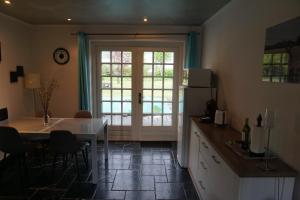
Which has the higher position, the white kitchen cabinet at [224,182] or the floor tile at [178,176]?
the white kitchen cabinet at [224,182]

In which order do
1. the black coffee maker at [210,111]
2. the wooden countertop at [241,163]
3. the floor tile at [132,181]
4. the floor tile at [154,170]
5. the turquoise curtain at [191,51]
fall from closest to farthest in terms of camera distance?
1. the wooden countertop at [241,163]
2. the floor tile at [132,181]
3. the black coffee maker at [210,111]
4. the floor tile at [154,170]
5. the turquoise curtain at [191,51]

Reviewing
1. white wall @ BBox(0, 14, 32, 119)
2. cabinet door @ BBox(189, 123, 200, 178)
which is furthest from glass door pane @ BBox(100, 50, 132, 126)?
cabinet door @ BBox(189, 123, 200, 178)

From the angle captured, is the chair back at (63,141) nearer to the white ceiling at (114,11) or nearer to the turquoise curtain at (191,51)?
the white ceiling at (114,11)

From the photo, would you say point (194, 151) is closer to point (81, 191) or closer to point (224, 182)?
point (224, 182)

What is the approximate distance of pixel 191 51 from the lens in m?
4.62

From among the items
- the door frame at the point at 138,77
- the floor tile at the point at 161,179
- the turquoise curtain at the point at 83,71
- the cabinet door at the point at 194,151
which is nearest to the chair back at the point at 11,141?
the turquoise curtain at the point at 83,71

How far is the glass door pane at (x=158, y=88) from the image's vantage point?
503cm

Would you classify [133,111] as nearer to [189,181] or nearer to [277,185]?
[189,181]

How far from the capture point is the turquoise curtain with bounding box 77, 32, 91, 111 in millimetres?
4660

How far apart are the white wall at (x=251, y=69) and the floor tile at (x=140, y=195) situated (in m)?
1.40

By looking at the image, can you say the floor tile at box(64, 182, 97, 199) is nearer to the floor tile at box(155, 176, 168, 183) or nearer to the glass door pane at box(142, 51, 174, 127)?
the floor tile at box(155, 176, 168, 183)

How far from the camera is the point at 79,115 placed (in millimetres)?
4297

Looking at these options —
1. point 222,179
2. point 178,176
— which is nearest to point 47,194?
point 178,176

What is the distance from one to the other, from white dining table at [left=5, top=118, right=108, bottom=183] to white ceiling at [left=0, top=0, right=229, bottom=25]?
1767mm
